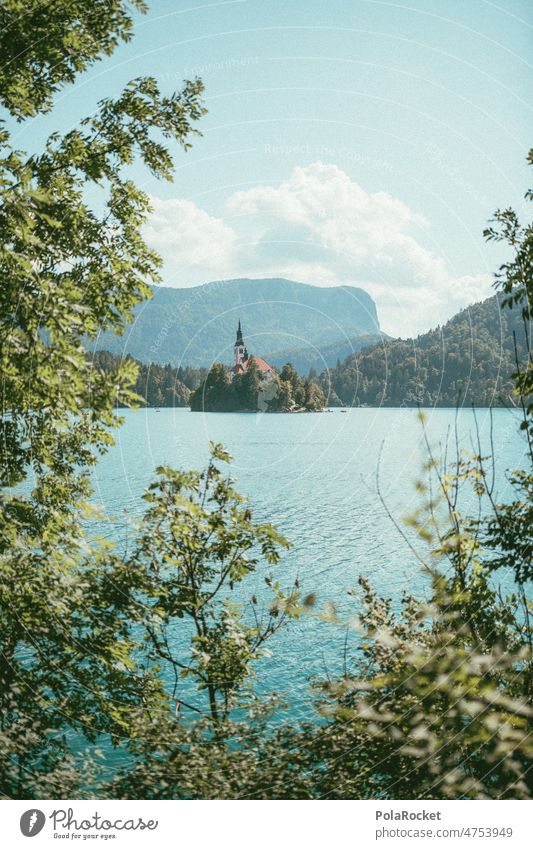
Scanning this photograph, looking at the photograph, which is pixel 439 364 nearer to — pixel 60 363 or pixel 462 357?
pixel 462 357

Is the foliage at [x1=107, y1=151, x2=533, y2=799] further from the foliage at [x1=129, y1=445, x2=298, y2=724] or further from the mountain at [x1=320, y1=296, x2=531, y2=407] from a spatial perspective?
the mountain at [x1=320, y1=296, x2=531, y2=407]

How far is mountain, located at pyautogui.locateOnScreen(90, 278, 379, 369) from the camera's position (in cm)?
679

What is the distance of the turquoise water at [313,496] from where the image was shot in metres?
11.8

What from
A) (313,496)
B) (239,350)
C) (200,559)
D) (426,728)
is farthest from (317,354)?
(313,496)

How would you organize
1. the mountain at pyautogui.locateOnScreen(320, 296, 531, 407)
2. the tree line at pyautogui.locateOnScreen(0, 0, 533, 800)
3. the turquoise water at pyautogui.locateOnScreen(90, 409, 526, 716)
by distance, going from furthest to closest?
the turquoise water at pyautogui.locateOnScreen(90, 409, 526, 716) → the mountain at pyautogui.locateOnScreen(320, 296, 531, 407) → the tree line at pyautogui.locateOnScreen(0, 0, 533, 800)

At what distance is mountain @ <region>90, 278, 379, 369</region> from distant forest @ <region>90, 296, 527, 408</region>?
1.25ft

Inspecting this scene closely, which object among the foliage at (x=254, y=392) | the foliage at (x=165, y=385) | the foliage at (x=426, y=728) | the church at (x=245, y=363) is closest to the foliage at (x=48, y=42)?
the foliage at (x=165, y=385)

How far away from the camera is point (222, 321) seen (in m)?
9.36

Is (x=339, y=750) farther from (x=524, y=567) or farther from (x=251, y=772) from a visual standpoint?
(x=524, y=567)

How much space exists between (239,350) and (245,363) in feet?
1.64

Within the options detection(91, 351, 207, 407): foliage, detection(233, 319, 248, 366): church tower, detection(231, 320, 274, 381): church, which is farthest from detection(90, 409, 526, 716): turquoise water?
detection(233, 319, 248, 366): church tower

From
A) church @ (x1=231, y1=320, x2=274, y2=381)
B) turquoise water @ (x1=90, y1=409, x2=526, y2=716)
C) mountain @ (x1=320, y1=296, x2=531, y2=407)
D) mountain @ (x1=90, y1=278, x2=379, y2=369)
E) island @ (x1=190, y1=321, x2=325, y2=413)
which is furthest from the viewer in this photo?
turquoise water @ (x1=90, y1=409, x2=526, y2=716)

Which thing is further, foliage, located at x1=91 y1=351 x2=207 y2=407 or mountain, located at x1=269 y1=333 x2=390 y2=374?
mountain, located at x1=269 y1=333 x2=390 y2=374

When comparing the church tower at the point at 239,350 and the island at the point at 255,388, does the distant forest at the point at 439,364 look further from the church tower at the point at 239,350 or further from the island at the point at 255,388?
the church tower at the point at 239,350
